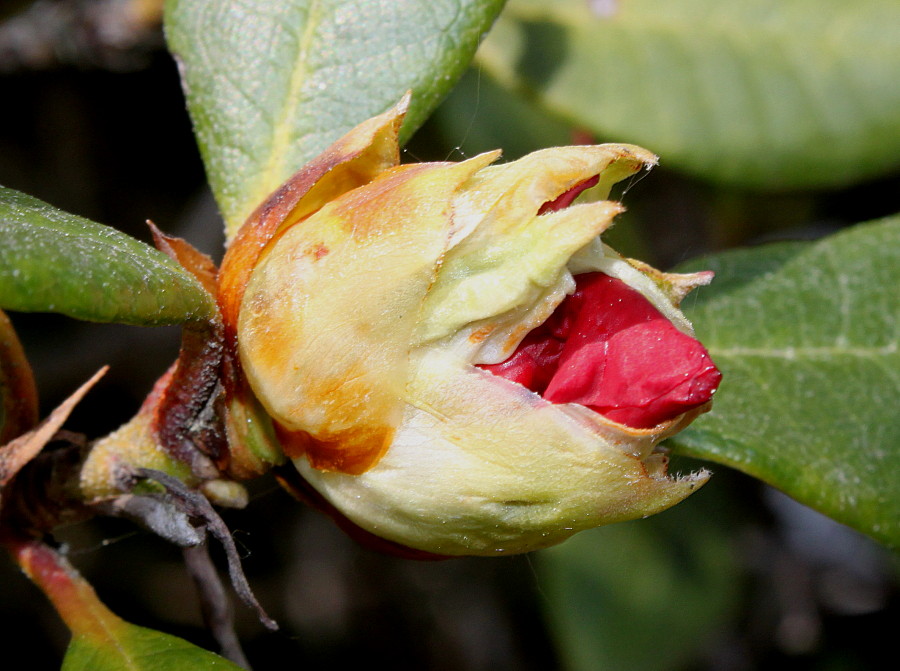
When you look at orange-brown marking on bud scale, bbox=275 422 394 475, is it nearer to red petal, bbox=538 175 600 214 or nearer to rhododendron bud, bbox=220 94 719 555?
rhododendron bud, bbox=220 94 719 555

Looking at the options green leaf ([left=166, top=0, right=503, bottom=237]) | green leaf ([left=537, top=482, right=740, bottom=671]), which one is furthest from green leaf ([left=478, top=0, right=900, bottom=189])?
green leaf ([left=537, top=482, right=740, bottom=671])

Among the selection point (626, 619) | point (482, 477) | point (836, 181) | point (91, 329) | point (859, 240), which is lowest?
point (626, 619)


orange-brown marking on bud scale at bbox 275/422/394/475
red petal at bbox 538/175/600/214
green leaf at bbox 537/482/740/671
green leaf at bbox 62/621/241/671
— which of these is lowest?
green leaf at bbox 537/482/740/671

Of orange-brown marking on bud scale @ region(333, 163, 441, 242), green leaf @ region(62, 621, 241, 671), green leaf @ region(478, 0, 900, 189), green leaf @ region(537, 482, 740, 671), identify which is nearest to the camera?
orange-brown marking on bud scale @ region(333, 163, 441, 242)

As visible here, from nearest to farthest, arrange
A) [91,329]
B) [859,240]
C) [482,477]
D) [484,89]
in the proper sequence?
[482,477] → [859,240] → [484,89] → [91,329]

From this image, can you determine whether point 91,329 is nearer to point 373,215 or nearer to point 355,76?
point 355,76

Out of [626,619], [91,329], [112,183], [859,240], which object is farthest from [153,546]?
[859,240]
